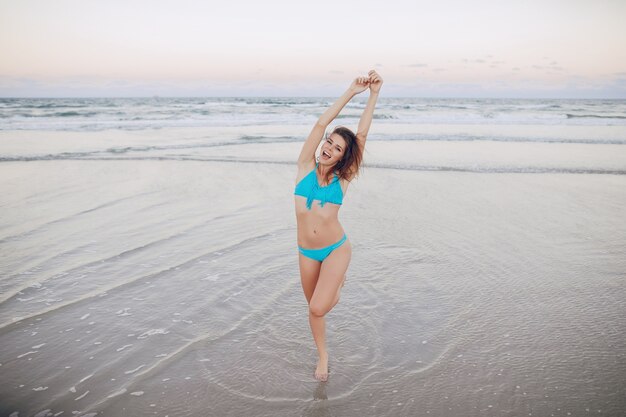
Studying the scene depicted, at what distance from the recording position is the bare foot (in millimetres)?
3271

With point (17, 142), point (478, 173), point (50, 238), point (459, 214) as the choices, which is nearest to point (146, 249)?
point (50, 238)

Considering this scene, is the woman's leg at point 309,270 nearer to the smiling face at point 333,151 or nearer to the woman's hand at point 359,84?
the smiling face at point 333,151

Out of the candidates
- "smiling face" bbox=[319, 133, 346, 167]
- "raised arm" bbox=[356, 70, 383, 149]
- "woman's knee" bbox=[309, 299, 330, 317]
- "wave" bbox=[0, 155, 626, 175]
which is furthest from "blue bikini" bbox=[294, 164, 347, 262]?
"wave" bbox=[0, 155, 626, 175]

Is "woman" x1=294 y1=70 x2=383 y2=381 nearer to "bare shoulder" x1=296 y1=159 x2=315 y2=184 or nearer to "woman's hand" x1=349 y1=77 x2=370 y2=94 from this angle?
"bare shoulder" x1=296 y1=159 x2=315 y2=184

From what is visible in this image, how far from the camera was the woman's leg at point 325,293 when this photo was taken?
316 centimetres

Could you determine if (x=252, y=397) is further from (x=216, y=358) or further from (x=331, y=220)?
(x=331, y=220)

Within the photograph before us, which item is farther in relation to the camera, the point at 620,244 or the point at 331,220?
the point at 620,244

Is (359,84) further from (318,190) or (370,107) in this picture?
(318,190)

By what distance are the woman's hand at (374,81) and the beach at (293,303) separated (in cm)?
208

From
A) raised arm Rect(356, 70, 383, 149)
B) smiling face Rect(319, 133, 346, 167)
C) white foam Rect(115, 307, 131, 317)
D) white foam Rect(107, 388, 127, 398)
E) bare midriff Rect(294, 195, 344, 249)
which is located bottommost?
white foam Rect(107, 388, 127, 398)

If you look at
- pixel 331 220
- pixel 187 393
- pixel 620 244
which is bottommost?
pixel 187 393

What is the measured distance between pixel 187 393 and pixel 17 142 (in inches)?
668

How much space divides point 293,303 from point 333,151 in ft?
6.14

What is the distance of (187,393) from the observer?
310 centimetres
